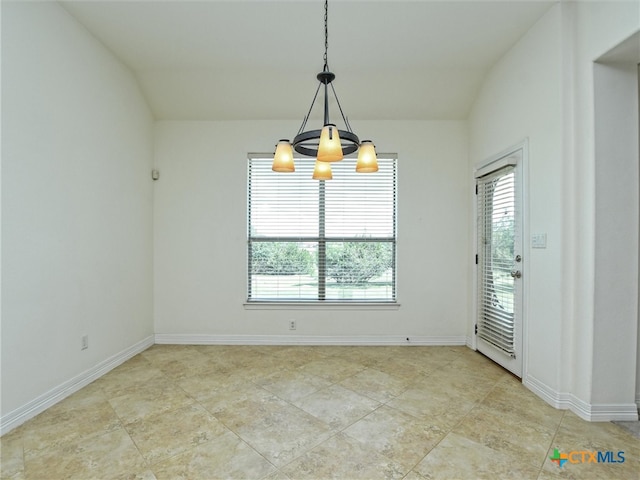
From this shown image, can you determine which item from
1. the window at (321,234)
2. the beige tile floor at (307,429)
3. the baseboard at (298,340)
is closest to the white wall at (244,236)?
the baseboard at (298,340)

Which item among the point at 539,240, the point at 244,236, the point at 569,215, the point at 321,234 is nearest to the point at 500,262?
the point at 539,240

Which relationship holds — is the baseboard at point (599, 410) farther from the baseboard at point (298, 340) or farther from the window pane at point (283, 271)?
the window pane at point (283, 271)

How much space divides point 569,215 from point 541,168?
1.53 feet

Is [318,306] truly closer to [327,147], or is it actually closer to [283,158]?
[283,158]

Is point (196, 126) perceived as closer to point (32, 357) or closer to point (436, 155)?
point (32, 357)

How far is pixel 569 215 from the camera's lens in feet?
7.33

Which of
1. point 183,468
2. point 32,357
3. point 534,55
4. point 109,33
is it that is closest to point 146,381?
point 32,357

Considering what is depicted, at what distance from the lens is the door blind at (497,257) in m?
2.85

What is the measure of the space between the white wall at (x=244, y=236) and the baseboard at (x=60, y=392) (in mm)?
649

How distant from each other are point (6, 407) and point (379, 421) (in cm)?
253

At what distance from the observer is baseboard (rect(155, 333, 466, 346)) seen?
3.66 meters

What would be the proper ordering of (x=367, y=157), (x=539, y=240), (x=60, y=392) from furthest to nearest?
(x=539, y=240)
(x=60, y=392)
(x=367, y=157)

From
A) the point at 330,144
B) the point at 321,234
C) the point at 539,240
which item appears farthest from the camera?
the point at 321,234

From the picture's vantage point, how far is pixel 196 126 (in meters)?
3.73
